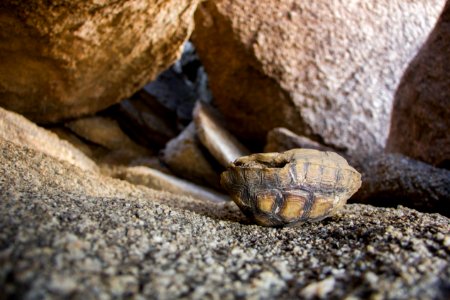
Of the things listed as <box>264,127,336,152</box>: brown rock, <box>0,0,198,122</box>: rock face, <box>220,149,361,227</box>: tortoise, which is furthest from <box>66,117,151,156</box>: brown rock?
<box>220,149,361,227</box>: tortoise

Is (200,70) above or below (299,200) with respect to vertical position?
above

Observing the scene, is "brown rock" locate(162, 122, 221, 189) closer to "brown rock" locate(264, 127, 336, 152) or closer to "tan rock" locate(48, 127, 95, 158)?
"brown rock" locate(264, 127, 336, 152)

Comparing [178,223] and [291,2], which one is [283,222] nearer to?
[178,223]

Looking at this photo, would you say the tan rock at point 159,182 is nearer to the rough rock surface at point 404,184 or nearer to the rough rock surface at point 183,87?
the rough rock surface at point 404,184

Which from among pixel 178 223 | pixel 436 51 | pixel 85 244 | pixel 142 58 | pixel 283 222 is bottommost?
pixel 283 222


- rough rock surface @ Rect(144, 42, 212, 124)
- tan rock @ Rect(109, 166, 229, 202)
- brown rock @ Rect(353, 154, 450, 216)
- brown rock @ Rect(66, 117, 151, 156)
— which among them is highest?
→ rough rock surface @ Rect(144, 42, 212, 124)

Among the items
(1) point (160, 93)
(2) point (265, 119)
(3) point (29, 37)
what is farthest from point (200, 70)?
(3) point (29, 37)

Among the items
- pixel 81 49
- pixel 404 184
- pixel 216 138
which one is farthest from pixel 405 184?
pixel 81 49
